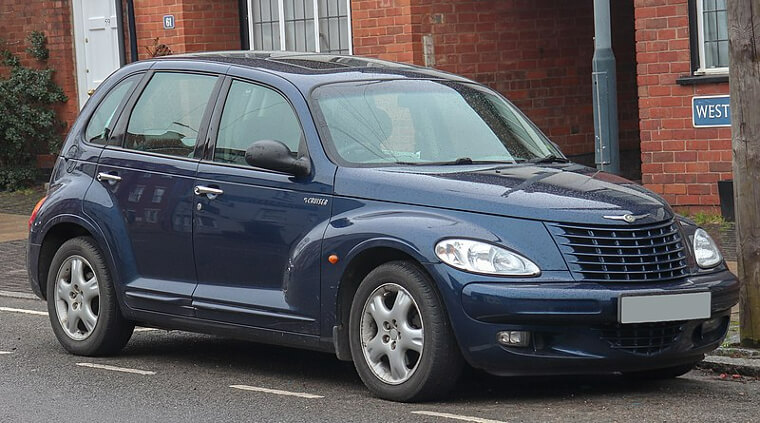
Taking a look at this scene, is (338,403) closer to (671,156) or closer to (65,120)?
(671,156)

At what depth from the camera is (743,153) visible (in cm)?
832

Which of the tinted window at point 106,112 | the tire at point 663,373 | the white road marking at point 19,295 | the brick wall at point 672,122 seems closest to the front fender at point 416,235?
the tire at point 663,373

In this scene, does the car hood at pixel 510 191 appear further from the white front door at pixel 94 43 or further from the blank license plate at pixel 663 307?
the white front door at pixel 94 43

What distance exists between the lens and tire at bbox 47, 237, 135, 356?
8773 millimetres

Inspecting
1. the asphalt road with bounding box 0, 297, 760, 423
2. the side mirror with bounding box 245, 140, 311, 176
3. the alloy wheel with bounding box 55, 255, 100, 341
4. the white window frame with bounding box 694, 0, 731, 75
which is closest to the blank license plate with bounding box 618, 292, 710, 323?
the asphalt road with bounding box 0, 297, 760, 423

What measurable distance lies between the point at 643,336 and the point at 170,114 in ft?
10.3

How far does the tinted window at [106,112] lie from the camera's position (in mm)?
9062

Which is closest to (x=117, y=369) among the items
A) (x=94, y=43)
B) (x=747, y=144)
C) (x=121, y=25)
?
(x=747, y=144)

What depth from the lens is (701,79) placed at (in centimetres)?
1439

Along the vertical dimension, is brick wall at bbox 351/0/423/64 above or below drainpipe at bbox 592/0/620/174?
above

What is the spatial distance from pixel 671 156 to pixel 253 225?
25.6ft

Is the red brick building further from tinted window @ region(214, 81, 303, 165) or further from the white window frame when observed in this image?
tinted window @ region(214, 81, 303, 165)

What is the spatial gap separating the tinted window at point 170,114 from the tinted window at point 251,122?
8.1 inches

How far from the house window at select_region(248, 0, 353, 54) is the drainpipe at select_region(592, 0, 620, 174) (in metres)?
6.93
